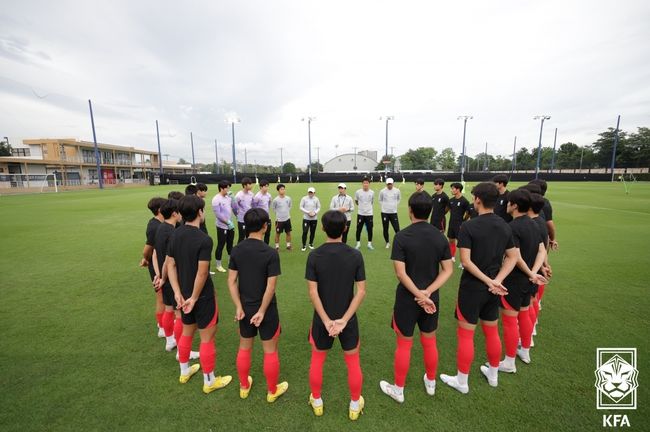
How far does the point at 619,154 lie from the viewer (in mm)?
60188

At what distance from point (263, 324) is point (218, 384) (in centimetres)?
110

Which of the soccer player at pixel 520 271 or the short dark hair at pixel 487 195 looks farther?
the soccer player at pixel 520 271

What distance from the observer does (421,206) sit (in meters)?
2.65

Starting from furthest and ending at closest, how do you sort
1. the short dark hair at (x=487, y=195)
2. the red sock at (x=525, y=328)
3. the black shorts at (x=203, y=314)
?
the red sock at (x=525, y=328) < the black shorts at (x=203, y=314) < the short dark hair at (x=487, y=195)

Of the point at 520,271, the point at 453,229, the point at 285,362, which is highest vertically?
the point at 520,271

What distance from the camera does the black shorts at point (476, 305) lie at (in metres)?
→ 2.96

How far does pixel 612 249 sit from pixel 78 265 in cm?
1508

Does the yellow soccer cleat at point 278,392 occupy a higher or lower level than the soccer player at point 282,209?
lower

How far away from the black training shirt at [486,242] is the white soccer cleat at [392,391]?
1.35 m

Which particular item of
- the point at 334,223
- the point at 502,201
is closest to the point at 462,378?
the point at 334,223

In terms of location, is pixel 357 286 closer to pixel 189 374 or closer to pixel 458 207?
pixel 189 374

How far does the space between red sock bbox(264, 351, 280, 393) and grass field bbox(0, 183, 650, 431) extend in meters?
0.22

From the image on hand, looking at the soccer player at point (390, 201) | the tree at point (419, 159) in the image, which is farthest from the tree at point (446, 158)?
the soccer player at point (390, 201)

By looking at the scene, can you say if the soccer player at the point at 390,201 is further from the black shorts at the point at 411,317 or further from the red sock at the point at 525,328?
the black shorts at the point at 411,317
